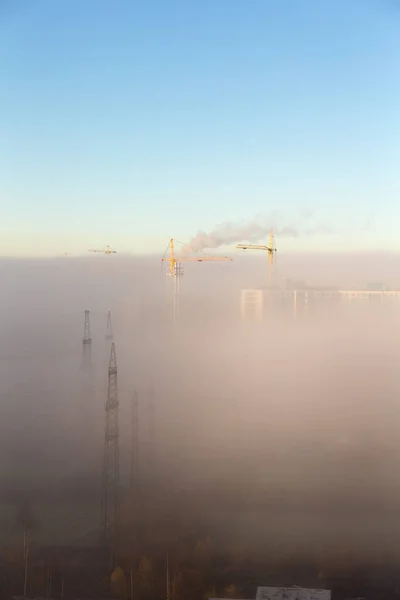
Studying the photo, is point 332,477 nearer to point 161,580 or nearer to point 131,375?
point 161,580

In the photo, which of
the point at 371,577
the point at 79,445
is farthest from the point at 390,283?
the point at 79,445

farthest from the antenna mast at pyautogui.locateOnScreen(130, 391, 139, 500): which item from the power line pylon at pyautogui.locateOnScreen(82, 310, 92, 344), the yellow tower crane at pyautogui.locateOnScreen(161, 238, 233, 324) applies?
the yellow tower crane at pyautogui.locateOnScreen(161, 238, 233, 324)

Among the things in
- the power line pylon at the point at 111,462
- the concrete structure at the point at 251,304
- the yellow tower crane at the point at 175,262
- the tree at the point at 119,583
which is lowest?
the tree at the point at 119,583

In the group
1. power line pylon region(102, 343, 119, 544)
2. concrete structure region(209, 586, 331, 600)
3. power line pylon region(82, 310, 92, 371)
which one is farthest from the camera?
power line pylon region(82, 310, 92, 371)

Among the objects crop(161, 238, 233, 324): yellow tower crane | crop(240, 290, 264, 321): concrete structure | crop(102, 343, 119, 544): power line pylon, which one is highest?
crop(161, 238, 233, 324): yellow tower crane

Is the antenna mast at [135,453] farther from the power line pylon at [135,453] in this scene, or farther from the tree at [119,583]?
the tree at [119,583]

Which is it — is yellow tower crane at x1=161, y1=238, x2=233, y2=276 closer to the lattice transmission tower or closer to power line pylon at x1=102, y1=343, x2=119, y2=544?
power line pylon at x1=102, y1=343, x2=119, y2=544

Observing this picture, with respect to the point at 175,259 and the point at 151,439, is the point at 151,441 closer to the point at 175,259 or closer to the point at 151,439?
the point at 151,439

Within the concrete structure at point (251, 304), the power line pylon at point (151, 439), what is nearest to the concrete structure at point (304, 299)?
the concrete structure at point (251, 304)
